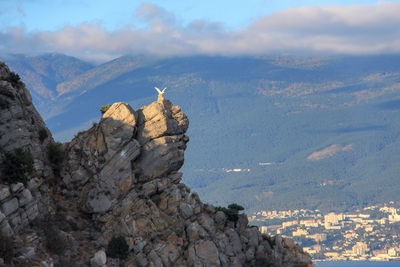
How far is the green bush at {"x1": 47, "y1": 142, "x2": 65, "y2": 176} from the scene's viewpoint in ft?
245

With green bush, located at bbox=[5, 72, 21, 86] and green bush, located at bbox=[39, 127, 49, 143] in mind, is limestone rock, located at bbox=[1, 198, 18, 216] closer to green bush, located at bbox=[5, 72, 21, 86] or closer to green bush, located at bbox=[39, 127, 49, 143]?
green bush, located at bbox=[39, 127, 49, 143]

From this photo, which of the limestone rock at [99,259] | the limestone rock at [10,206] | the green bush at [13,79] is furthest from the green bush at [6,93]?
the limestone rock at [99,259]

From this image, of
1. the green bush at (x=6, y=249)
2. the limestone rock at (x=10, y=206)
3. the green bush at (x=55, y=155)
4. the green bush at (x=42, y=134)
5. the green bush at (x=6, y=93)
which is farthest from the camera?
the green bush at (x=55, y=155)

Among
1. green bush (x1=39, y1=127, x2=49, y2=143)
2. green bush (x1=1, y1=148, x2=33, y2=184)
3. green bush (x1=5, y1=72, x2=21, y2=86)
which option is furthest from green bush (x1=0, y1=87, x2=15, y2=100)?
green bush (x1=1, y1=148, x2=33, y2=184)

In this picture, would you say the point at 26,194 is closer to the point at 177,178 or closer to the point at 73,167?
the point at 73,167

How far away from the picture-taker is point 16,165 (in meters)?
66.4

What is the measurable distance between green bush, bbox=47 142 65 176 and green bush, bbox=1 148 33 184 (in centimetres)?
479

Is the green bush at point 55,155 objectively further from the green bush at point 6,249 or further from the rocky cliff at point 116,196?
the green bush at point 6,249

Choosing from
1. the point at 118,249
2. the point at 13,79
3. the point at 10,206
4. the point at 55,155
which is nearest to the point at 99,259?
the point at 118,249

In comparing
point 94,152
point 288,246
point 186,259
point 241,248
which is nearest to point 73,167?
point 94,152

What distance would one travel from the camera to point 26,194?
65.1m

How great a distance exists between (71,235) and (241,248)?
69.8 ft

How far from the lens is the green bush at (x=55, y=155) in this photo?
2938 inches

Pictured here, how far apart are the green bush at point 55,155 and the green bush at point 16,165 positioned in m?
4.79
